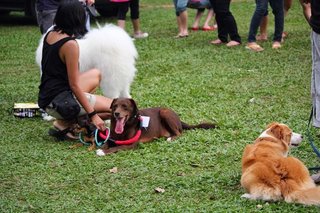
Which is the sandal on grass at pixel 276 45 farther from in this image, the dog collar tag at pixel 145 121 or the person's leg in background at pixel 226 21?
the dog collar tag at pixel 145 121

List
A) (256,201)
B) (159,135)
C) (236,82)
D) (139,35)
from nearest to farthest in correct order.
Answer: (256,201) → (159,135) → (236,82) → (139,35)

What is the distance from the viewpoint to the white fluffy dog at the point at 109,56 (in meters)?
6.49

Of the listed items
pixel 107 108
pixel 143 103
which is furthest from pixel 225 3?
pixel 107 108

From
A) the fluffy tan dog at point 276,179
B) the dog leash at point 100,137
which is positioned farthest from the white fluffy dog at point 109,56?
the fluffy tan dog at point 276,179

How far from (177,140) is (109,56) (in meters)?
1.35

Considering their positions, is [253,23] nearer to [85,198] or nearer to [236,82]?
[236,82]

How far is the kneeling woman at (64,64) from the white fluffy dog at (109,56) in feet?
1.50

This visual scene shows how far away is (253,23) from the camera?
31.9 feet

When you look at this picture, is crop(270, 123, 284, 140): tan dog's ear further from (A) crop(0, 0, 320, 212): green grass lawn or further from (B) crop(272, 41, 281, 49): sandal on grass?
(B) crop(272, 41, 281, 49): sandal on grass

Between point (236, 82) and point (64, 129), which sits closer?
point (64, 129)

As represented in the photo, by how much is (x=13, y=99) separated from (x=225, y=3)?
4187 mm

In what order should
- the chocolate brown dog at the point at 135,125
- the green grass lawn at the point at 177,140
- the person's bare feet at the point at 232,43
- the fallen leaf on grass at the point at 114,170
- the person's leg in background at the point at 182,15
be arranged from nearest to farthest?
1. the green grass lawn at the point at 177,140
2. the fallen leaf on grass at the point at 114,170
3. the chocolate brown dog at the point at 135,125
4. the person's bare feet at the point at 232,43
5. the person's leg in background at the point at 182,15

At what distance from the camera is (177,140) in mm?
5699

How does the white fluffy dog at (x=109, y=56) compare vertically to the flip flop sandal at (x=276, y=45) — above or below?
above
